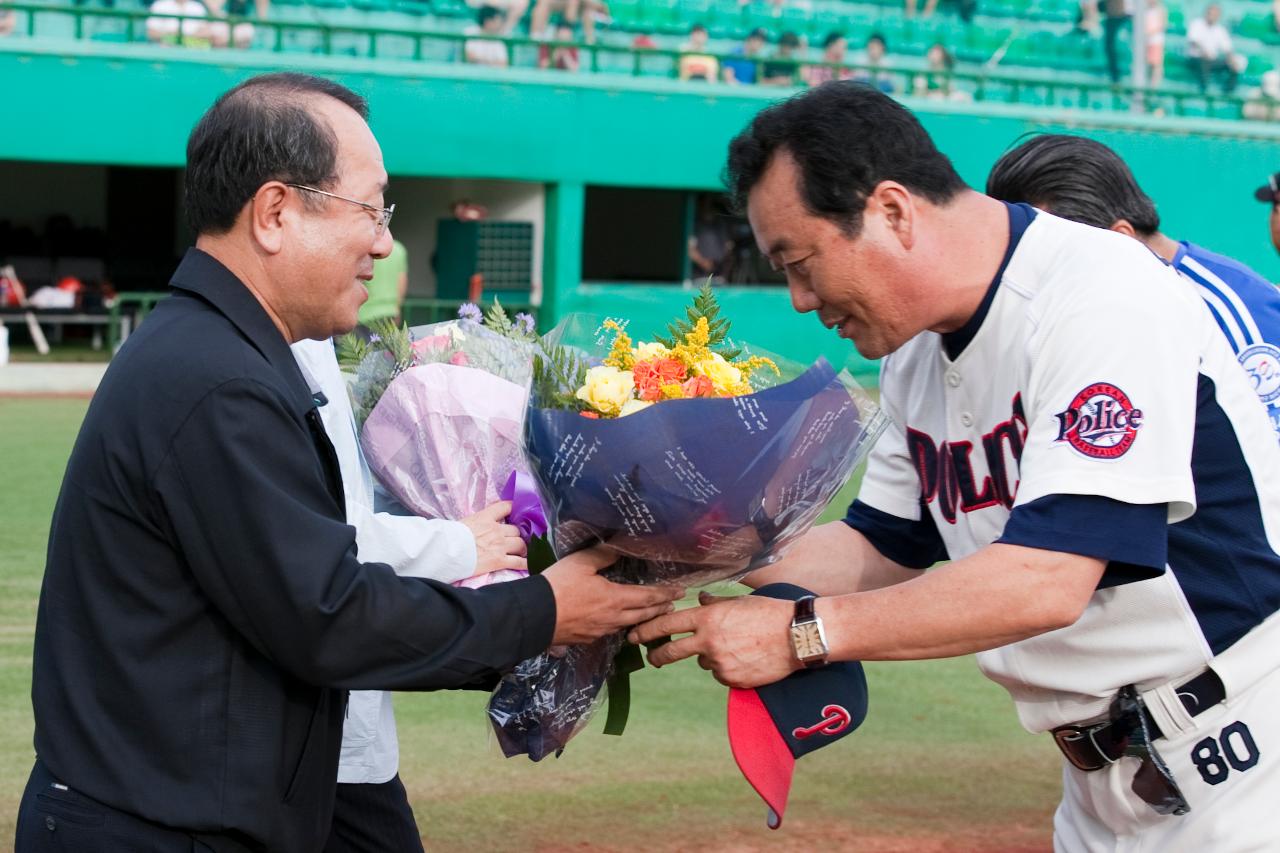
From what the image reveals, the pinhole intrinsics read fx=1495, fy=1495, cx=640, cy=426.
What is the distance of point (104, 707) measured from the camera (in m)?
2.13

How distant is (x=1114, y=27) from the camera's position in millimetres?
23172

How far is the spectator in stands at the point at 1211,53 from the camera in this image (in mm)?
23516

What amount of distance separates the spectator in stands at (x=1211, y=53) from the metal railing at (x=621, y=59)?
4.36 ft

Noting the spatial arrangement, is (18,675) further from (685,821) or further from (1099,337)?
(1099,337)

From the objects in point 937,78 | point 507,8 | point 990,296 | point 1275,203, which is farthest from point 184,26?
point 990,296

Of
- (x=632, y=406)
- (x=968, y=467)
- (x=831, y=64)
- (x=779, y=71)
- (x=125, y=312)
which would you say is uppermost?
(x=831, y=64)

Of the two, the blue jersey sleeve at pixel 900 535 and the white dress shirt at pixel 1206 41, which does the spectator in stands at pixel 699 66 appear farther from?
the blue jersey sleeve at pixel 900 535

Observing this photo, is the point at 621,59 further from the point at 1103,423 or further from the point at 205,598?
the point at 205,598

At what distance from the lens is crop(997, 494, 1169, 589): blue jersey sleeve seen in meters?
2.30

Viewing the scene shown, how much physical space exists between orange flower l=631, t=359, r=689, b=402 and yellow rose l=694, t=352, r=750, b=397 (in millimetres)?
36

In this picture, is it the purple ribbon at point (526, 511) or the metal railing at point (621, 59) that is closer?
the purple ribbon at point (526, 511)

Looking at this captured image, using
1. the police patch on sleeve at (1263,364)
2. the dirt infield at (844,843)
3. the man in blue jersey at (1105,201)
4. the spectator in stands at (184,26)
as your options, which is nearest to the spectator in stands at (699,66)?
the spectator in stands at (184,26)

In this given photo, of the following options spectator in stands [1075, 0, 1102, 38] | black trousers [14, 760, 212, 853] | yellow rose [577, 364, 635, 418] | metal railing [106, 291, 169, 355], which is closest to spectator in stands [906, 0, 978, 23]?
spectator in stands [1075, 0, 1102, 38]

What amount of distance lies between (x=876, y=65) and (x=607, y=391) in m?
18.2
